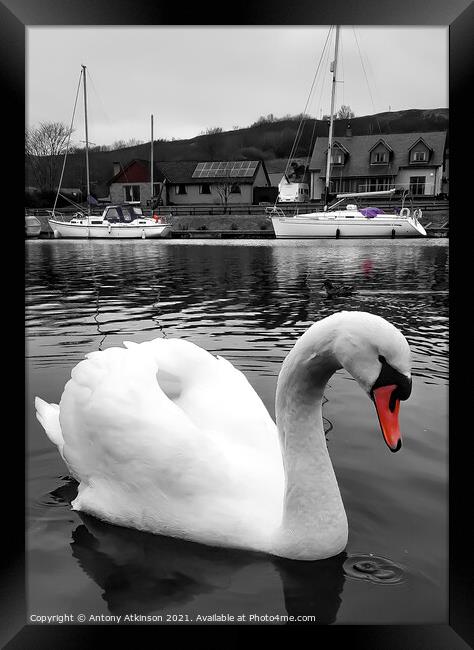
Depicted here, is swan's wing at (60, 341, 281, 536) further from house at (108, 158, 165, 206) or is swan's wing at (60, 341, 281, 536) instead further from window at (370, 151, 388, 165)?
window at (370, 151, 388, 165)

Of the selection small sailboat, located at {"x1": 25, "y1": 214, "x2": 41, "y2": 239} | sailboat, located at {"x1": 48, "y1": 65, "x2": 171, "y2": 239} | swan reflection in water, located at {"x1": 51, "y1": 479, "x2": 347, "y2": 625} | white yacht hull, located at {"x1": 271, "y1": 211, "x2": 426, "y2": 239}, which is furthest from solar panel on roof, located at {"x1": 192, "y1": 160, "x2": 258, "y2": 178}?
swan reflection in water, located at {"x1": 51, "y1": 479, "x2": 347, "y2": 625}

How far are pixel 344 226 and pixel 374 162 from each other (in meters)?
0.98

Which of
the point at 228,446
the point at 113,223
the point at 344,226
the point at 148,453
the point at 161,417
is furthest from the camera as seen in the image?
the point at 344,226

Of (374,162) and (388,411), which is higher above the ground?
(374,162)

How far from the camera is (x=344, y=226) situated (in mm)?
4738

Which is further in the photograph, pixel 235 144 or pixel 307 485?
pixel 235 144

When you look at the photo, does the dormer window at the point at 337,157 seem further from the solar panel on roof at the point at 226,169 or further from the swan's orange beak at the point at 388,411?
the swan's orange beak at the point at 388,411

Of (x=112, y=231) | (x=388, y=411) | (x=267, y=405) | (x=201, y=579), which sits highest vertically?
(x=112, y=231)

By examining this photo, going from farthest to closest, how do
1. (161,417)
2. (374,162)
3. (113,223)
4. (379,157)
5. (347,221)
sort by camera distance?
(374,162) < (379,157) < (347,221) < (113,223) < (161,417)

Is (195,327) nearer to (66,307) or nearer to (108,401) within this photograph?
(66,307)

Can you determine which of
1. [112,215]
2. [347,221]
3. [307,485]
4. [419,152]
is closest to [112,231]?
[112,215]

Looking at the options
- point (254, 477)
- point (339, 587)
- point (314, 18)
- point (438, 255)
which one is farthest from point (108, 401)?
point (314, 18)

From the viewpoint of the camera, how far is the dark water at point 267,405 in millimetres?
2631
